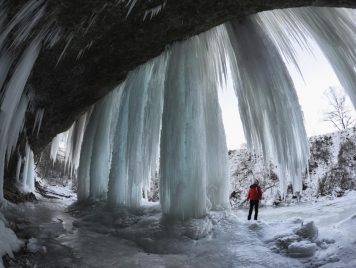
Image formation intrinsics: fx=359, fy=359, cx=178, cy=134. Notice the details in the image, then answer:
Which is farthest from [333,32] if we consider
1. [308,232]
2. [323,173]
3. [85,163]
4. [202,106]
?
[323,173]

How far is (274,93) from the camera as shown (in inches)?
205

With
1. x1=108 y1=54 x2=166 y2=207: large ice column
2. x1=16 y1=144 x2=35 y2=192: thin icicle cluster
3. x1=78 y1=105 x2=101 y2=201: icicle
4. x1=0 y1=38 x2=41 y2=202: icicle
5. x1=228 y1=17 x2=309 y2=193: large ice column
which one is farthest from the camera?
x1=78 y1=105 x2=101 y2=201: icicle

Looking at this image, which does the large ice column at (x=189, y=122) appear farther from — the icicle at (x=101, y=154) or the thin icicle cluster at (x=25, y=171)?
the thin icicle cluster at (x=25, y=171)

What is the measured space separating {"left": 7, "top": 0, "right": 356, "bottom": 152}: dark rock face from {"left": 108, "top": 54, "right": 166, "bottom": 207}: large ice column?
2.34ft

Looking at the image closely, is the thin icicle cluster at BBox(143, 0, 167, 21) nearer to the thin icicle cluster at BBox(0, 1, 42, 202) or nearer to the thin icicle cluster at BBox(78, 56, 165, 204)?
the thin icicle cluster at BBox(0, 1, 42, 202)

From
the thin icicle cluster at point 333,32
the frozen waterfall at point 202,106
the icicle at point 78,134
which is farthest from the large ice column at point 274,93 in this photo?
the icicle at point 78,134

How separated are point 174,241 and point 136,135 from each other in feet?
7.05

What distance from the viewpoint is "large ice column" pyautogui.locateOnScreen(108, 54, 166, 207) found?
594 cm

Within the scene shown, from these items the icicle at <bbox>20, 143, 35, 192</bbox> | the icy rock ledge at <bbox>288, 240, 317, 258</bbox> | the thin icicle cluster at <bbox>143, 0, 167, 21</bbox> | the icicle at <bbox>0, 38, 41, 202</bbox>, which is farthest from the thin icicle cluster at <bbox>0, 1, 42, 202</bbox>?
the icy rock ledge at <bbox>288, 240, 317, 258</bbox>

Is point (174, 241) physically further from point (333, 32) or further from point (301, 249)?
point (333, 32)

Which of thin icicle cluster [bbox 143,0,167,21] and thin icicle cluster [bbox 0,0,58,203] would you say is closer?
thin icicle cluster [bbox 0,0,58,203]

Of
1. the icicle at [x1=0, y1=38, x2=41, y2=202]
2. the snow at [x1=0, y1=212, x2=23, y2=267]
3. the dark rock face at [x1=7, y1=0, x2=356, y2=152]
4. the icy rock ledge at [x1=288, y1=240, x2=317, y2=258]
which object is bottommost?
the icy rock ledge at [x1=288, y1=240, x2=317, y2=258]

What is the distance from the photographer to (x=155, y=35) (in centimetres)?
432

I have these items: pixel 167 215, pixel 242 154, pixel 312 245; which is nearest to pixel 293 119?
A: pixel 312 245
